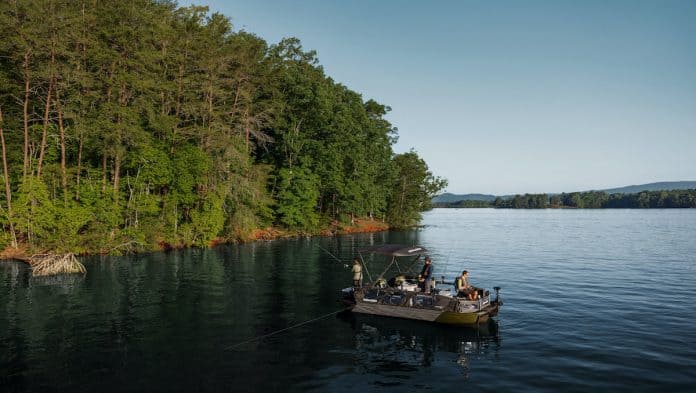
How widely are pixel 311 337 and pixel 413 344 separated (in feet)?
15.1

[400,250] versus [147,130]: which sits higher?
[147,130]

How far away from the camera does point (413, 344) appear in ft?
60.3

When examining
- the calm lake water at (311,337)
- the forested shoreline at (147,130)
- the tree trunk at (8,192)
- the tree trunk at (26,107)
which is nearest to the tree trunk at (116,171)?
the forested shoreline at (147,130)

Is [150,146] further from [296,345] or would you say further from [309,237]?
[296,345]

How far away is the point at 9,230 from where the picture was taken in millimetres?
40625

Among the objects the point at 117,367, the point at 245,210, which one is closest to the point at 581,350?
the point at 117,367

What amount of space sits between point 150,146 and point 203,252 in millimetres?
13642

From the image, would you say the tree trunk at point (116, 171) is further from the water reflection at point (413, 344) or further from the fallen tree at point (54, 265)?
the water reflection at point (413, 344)

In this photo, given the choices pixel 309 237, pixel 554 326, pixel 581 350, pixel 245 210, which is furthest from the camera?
pixel 309 237

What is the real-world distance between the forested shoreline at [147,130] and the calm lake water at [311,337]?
31.7 ft

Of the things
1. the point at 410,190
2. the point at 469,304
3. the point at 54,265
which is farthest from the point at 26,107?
the point at 410,190

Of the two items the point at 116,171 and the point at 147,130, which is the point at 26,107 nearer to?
the point at 116,171

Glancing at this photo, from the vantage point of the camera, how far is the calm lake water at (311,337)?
14305 mm

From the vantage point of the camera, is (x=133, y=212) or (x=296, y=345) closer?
(x=296, y=345)
